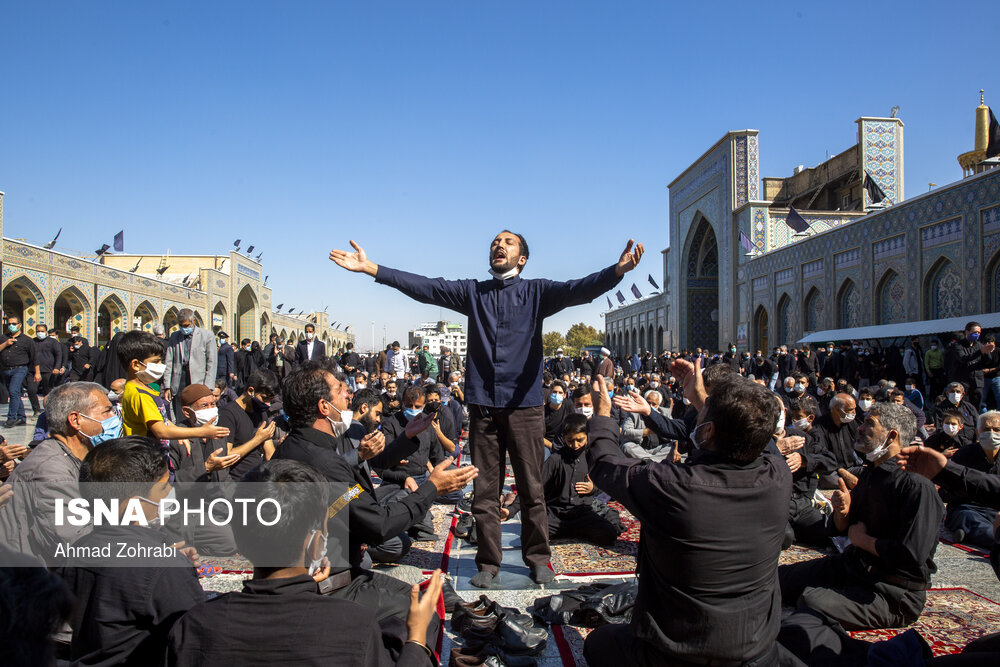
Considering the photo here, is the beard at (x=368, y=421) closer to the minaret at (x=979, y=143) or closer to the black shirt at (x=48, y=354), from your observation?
the black shirt at (x=48, y=354)

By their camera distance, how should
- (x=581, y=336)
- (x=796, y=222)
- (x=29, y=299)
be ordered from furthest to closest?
(x=581, y=336)
(x=29, y=299)
(x=796, y=222)

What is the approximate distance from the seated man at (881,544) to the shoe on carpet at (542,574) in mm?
1197

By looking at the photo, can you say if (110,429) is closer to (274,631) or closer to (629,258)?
(274,631)

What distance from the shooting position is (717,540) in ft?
5.90

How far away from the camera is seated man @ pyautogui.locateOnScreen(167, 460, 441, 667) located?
1.38m

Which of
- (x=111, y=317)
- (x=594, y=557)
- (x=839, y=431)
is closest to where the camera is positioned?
(x=594, y=557)

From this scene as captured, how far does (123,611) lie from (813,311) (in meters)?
22.9

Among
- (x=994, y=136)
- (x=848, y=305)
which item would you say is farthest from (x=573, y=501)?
(x=848, y=305)

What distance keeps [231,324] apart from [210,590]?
4203 cm

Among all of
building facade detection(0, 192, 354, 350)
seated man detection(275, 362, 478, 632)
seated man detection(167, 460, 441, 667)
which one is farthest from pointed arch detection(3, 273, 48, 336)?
seated man detection(167, 460, 441, 667)

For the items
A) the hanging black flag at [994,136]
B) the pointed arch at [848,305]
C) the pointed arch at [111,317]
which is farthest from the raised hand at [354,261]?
the pointed arch at [111,317]

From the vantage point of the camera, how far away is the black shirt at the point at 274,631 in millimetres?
1380

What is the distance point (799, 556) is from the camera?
4098 mm

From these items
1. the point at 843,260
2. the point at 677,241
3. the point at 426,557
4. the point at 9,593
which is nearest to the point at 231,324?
Answer: the point at 677,241
